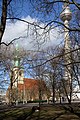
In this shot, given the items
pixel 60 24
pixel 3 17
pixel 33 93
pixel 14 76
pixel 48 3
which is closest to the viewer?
pixel 3 17

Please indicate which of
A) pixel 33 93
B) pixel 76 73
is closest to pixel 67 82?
pixel 76 73

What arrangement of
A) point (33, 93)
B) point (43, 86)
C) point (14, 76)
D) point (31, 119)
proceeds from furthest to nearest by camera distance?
point (33, 93) → point (43, 86) → point (14, 76) → point (31, 119)

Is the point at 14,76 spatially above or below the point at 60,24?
above

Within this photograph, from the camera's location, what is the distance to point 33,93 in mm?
90500

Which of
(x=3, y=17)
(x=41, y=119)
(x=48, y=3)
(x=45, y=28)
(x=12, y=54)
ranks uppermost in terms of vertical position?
(x=12, y=54)

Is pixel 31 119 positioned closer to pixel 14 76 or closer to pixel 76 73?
pixel 76 73

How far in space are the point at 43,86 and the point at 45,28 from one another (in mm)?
43440

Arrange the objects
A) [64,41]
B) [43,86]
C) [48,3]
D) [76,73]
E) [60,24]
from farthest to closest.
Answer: [43,86]
[76,73]
[64,41]
[60,24]
[48,3]

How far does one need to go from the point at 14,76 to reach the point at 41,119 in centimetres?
3183

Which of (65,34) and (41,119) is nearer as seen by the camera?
(65,34)

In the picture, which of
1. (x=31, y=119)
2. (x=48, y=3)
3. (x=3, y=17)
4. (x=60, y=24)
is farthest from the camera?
(x=31, y=119)

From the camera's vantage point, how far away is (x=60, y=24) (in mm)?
13922

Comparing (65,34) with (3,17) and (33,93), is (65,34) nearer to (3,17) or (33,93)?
(3,17)

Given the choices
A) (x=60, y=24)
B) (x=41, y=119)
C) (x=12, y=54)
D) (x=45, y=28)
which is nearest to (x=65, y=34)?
(x=60, y=24)
